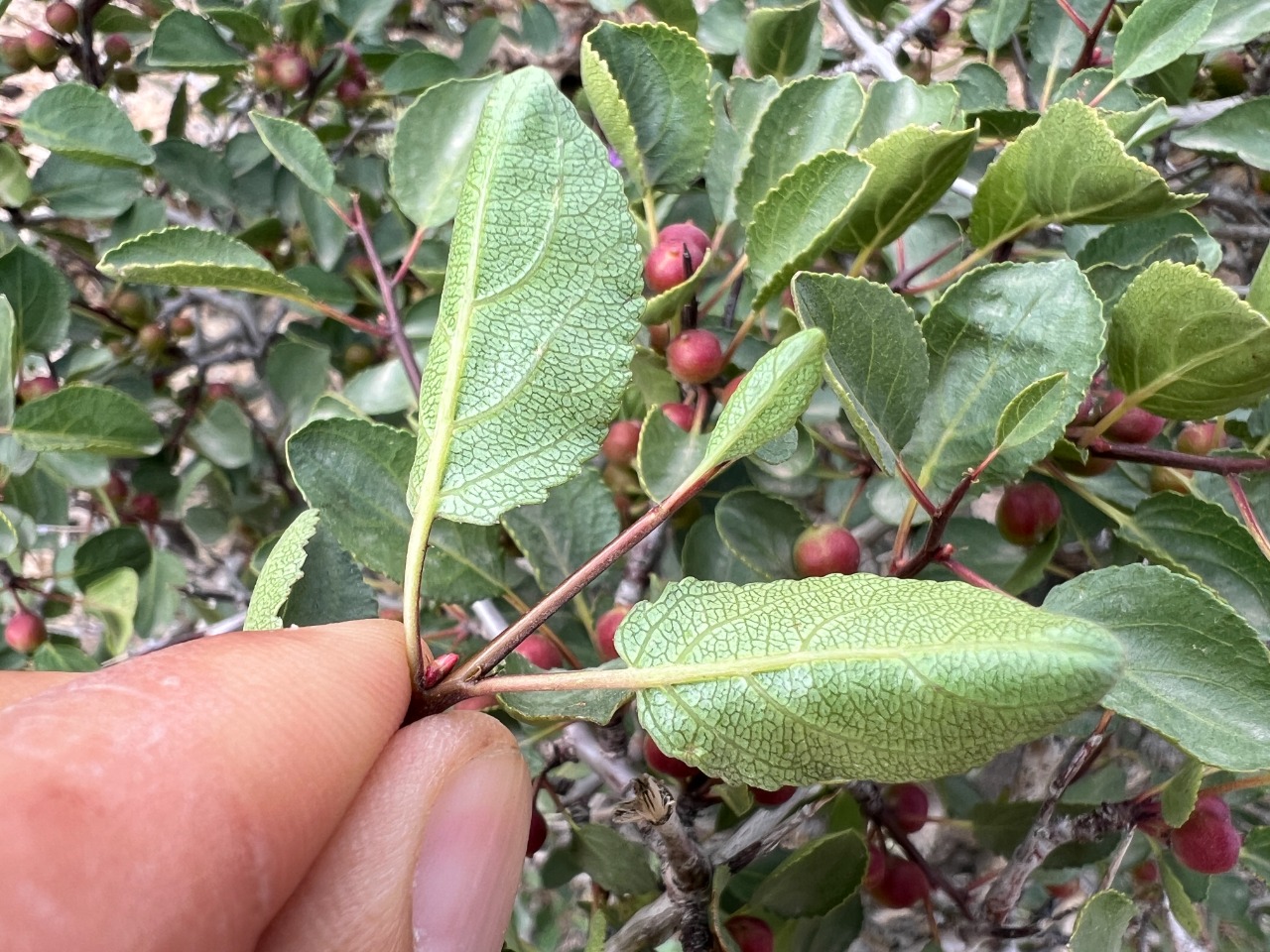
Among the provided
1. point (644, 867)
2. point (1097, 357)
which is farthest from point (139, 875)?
point (1097, 357)

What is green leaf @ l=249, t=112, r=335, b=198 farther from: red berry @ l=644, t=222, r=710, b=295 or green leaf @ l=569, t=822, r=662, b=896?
green leaf @ l=569, t=822, r=662, b=896

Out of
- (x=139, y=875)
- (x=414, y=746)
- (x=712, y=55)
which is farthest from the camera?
(x=712, y=55)

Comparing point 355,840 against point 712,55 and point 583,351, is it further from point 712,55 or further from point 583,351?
point 712,55

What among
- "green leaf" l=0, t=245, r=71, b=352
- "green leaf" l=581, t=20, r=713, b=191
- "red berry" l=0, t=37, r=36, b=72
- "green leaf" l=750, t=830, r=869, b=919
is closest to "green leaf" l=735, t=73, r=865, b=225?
"green leaf" l=581, t=20, r=713, b=191

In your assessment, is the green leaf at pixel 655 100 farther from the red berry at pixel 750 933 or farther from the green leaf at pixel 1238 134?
the red berry at pixel 750 933

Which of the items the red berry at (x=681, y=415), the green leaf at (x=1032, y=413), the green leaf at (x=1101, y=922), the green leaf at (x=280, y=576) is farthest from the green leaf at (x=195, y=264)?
the green leaf at (x=1101, y=922)

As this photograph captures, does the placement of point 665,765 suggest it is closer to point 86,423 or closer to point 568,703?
point 568,703

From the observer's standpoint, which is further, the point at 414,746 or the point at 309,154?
the point at 309,154
